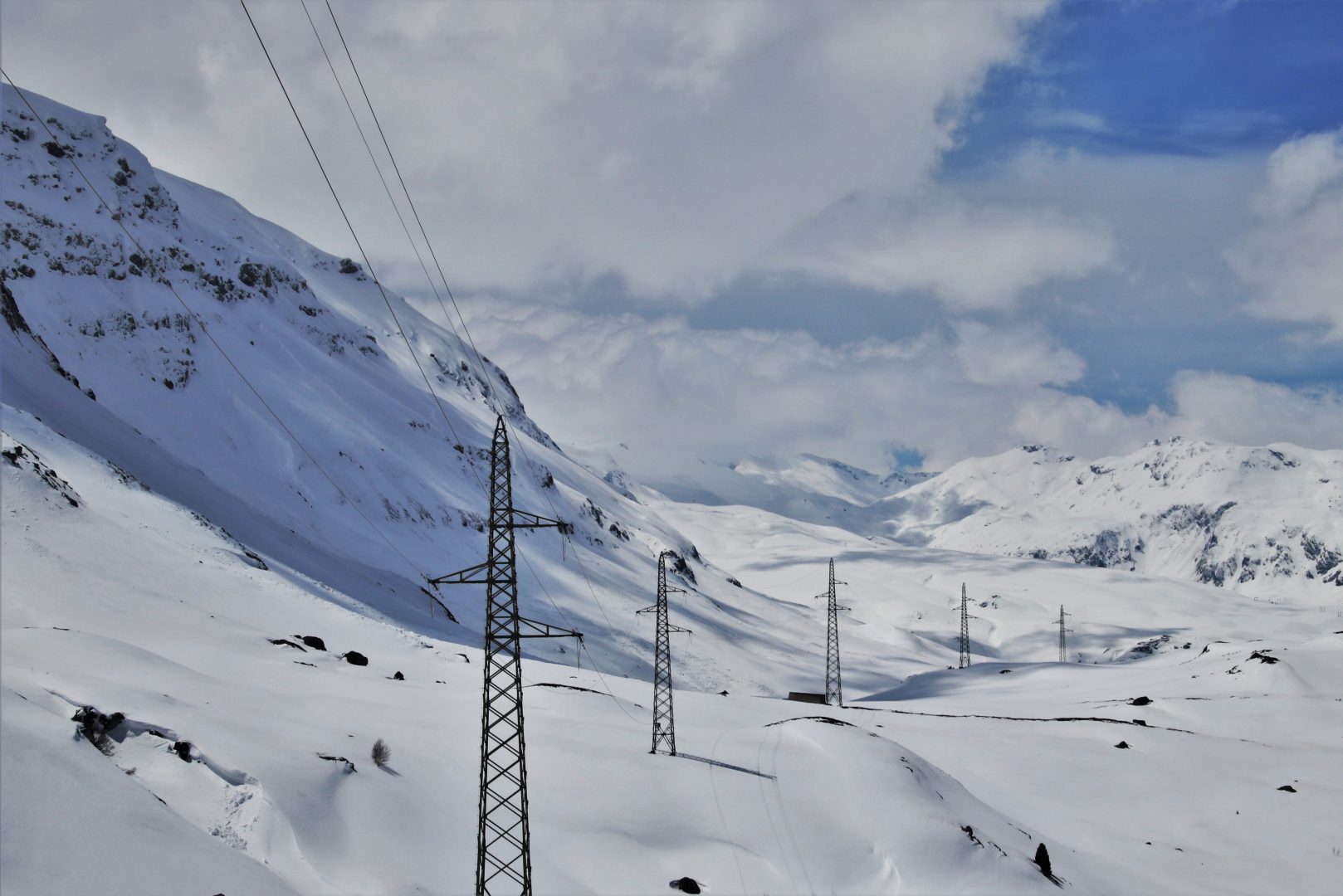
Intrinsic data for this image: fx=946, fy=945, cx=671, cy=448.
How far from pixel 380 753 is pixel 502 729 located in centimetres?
1668

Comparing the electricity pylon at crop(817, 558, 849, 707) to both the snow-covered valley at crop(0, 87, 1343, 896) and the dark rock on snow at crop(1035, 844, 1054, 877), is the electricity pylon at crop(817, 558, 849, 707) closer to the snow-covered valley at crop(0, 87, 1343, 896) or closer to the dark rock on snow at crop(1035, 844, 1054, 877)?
the snow-covered valley at crop(0, 87, 1343, 896)

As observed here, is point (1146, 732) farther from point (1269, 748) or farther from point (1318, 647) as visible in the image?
point (1318, 647)

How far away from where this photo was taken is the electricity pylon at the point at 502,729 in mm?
22078

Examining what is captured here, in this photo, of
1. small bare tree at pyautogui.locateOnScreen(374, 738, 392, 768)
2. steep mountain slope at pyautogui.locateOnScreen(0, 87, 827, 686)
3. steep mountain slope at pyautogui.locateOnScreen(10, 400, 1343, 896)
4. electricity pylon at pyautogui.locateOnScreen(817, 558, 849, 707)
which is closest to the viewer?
steep mountain slope at pyautogui.locateOnScreen(10, 400, 1343, 896)

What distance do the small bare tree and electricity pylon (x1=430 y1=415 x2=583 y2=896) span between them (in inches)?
143

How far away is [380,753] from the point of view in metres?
35.5

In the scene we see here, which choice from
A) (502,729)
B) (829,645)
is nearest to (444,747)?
(502,729)

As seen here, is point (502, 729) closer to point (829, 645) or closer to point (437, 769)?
point (437, 769)

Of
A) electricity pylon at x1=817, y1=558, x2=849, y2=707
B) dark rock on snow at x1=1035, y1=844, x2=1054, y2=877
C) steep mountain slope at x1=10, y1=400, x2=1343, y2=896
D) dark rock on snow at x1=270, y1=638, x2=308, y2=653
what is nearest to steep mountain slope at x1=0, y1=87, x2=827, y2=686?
electricity pylon at x1=817, y1=558, x2=849, y2=707

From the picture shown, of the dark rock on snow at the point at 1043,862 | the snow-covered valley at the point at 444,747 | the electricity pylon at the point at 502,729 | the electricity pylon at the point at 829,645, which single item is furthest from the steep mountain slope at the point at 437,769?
the electricity pylon at the point at 829,645

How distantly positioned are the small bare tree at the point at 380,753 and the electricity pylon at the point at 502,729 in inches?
143

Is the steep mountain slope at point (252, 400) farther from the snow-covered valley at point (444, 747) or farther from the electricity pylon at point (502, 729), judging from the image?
the electricity pylon at point (502, 729)

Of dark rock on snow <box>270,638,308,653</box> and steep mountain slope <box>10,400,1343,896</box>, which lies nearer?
steep mountain slope <box>10,400,1343,896</box>

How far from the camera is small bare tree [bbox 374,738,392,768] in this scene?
35156 millimetres
